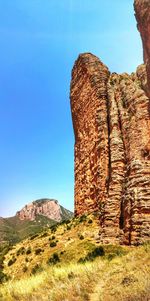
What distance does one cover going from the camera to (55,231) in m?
34.8

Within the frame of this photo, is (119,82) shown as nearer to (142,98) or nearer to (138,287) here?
(142,98)

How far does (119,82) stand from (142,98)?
797 cm

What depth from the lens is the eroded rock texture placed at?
2767 centimetres

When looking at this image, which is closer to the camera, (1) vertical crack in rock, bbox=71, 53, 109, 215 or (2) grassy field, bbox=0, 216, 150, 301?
(2) grassy field, bbox=0, 216, 150, 301

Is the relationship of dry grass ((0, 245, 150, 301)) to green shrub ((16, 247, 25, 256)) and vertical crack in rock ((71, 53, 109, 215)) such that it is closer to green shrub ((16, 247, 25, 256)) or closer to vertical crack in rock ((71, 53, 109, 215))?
green shrub ((16, 247, 25, 256))

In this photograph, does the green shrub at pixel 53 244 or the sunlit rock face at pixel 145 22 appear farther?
the green shrub at pixel 53 244

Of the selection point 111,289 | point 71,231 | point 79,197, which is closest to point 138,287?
point 111,289

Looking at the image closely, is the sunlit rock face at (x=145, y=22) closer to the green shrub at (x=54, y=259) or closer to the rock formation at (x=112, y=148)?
the rock formation at (x=112, y=148)

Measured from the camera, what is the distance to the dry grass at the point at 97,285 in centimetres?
1082

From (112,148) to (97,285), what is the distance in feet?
73.3

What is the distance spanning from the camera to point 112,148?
1347 inches

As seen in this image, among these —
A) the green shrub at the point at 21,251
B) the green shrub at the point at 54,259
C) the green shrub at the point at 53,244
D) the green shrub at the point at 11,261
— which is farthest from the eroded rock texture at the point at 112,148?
the green shrub at the point at 11,261

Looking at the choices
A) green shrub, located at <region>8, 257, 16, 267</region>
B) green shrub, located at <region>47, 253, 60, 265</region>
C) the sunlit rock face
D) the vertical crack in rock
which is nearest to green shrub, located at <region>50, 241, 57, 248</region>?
green shrub, located at <region>47, 253, 60, 265</region>

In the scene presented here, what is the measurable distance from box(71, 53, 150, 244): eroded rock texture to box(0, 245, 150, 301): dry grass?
10.8 meters
